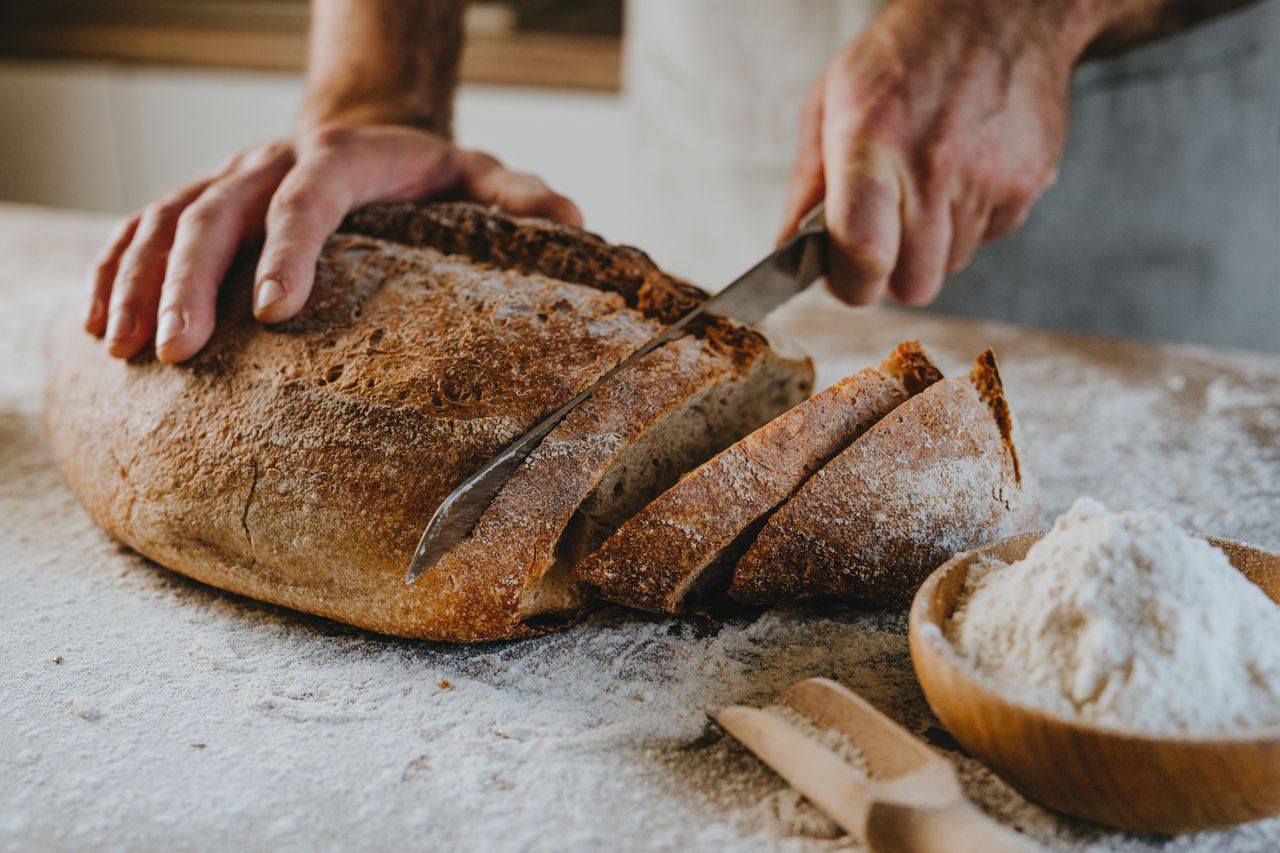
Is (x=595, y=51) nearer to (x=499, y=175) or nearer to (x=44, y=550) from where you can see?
(x=499, y=175)

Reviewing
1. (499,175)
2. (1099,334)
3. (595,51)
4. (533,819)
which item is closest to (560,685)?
(533,819)

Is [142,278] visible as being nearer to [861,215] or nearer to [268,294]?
[268,294]

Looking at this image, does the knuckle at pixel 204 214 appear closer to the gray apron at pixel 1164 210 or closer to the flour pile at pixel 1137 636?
the flour pile at pixel 1137 636

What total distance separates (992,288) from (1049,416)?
79 centimetres

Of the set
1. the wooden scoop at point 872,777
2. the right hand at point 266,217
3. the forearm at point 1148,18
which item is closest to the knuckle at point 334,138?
the right hand at point 266,217

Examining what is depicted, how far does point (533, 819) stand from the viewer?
3.45 feet

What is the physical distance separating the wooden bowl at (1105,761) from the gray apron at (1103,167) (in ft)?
6.50

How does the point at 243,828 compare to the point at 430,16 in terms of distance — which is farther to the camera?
the point at 430,16

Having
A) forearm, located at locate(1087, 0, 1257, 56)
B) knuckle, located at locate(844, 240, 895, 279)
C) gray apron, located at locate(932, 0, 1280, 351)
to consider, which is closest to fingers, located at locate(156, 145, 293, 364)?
knuckle, located at locate(844, 240, 895, 279)

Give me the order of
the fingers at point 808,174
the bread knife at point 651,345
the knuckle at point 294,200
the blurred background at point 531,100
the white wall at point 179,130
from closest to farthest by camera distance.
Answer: the bread knife at point 651,345 < the knuckle at point 294,200 < the fingers at point 808,174 < the blurred background at point 531,100 < the white wall at point 179,130

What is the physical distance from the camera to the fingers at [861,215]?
1743mm

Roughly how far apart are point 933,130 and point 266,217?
1153 millimetres

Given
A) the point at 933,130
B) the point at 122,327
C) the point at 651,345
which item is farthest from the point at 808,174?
the point at 122,327

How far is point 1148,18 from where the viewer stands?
231 cm
